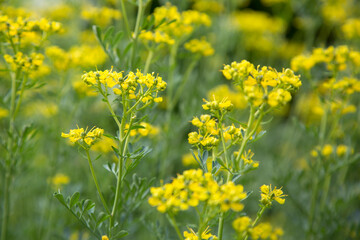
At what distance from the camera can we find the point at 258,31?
4367 millimetres

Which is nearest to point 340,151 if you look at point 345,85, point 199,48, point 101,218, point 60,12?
point 345,85

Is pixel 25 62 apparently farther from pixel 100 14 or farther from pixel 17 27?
pixel 100 14

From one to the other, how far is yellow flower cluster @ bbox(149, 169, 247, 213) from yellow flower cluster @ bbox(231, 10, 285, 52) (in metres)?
3.18

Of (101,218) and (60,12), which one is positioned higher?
(60,12)

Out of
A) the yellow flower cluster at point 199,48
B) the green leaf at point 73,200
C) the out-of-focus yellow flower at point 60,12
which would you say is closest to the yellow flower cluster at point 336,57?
the yellow flower cluster at point 199,48

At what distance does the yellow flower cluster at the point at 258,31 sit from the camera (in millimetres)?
4133

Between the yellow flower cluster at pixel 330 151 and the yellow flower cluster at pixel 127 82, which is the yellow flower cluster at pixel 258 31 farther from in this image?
the yellow flower cluster at pixel 127 82

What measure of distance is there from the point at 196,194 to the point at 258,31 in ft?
11.8

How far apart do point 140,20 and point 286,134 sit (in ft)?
8.83

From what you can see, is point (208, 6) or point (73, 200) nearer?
point (73, 200)

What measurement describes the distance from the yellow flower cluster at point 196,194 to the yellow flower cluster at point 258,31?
3.18 metres

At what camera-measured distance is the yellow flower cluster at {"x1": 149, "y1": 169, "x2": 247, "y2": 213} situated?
44.8 inches

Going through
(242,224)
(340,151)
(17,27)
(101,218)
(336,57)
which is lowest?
(340,151)

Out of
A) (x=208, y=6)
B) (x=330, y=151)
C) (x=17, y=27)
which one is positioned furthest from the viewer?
(x=208, y=6)
